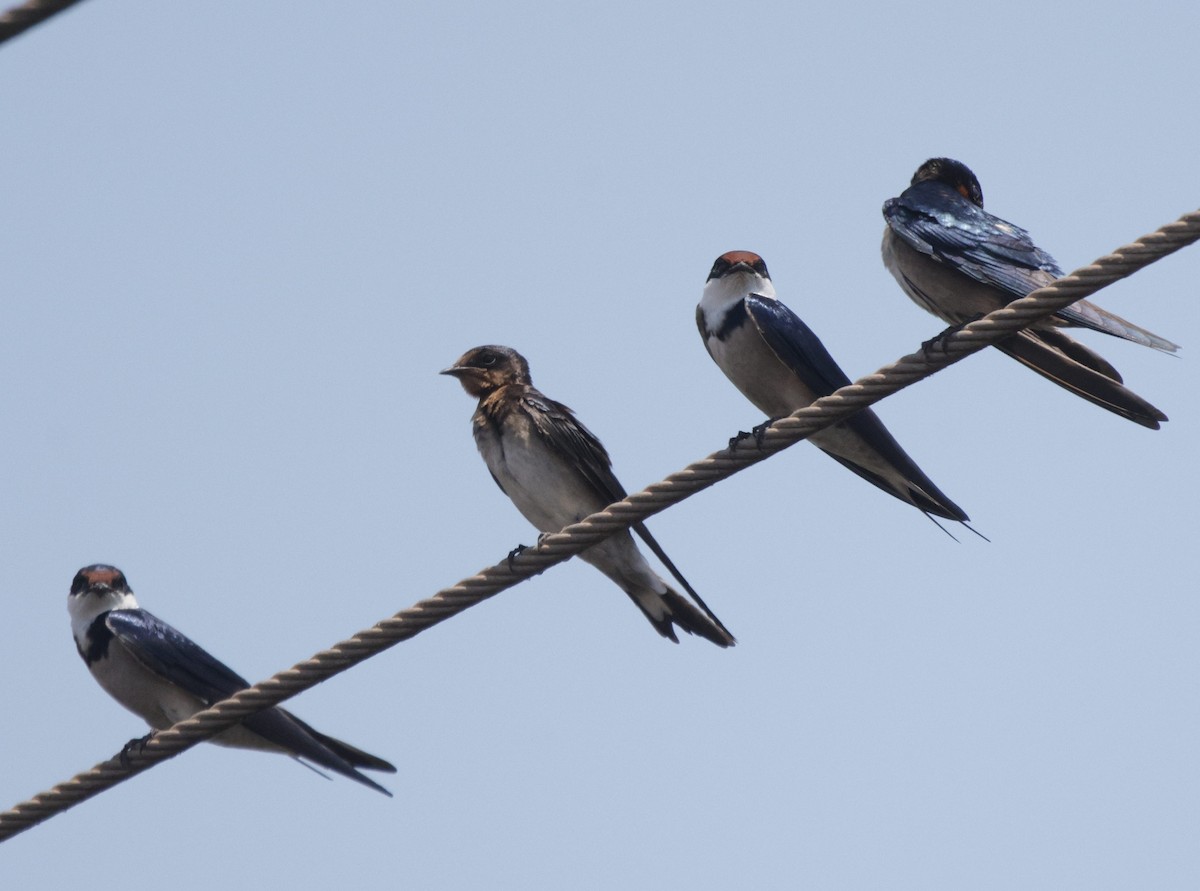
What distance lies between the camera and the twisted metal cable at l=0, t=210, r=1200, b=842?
4.14 m

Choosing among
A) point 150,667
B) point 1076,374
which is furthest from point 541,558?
point 150,667

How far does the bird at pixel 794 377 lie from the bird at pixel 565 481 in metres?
0.61

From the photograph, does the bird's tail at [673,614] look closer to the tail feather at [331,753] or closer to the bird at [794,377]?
the bird at [794,377]

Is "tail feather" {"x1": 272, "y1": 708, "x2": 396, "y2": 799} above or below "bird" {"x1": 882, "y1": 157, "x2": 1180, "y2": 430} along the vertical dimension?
below

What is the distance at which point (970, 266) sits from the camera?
6.11 metres

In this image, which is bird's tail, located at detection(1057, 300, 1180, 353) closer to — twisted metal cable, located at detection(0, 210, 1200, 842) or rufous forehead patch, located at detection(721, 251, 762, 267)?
twisted metal cable, located at detection(0, 210, 1200, 842)

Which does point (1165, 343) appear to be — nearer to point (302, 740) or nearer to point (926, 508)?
point (926, 508)

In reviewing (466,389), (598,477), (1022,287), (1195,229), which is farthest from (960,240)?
(1195,229)

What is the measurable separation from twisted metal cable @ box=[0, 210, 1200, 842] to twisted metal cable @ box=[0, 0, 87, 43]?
1832 millimetres

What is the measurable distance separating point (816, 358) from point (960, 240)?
74 centimetres

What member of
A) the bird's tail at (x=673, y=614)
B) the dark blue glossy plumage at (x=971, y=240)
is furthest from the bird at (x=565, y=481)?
the dark blue glossy plumage at (x=971, y=240)

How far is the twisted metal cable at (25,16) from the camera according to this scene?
282 cm

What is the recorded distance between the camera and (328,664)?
4371mm

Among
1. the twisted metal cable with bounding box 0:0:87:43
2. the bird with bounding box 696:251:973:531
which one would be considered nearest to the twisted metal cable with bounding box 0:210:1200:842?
the bird with bounding box 696:251:973:531
